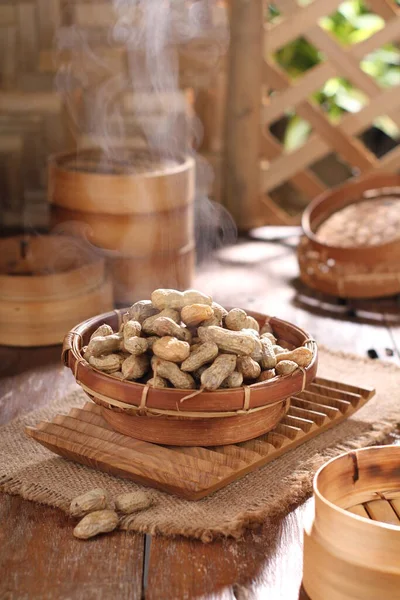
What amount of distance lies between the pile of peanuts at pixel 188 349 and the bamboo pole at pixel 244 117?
1920 mm

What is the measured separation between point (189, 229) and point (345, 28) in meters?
1.96

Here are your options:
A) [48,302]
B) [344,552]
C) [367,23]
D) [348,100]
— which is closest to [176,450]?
[344,552]

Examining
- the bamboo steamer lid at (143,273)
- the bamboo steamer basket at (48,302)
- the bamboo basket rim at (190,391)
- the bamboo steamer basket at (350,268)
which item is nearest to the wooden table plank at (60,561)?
the bamboo basket rim at (190,391)

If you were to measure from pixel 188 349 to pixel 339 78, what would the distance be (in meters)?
3.04

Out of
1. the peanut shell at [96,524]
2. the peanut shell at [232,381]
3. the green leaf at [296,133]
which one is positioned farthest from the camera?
the green leaf at [296,133]

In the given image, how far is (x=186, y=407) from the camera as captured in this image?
146cm

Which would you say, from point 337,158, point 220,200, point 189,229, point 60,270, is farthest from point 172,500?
point 337,158

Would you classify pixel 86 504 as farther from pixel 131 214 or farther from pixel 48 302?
pixel 131 214

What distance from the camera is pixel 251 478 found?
1.57 meters

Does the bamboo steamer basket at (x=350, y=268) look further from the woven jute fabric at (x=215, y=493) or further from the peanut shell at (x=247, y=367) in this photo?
the peanut shell at (x=247, y=367)

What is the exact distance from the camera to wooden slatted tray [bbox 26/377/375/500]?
150 cm

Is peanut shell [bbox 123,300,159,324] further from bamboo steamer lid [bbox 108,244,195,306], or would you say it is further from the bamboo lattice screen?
the bamboo lattice screen

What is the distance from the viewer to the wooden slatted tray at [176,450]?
1495 millimetres

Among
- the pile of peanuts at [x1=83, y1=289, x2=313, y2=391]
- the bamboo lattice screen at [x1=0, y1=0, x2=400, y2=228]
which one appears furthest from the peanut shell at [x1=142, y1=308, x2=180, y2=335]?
the bamboo lattice screen at [x1=0, y1=0, x2=400, y2=228]
